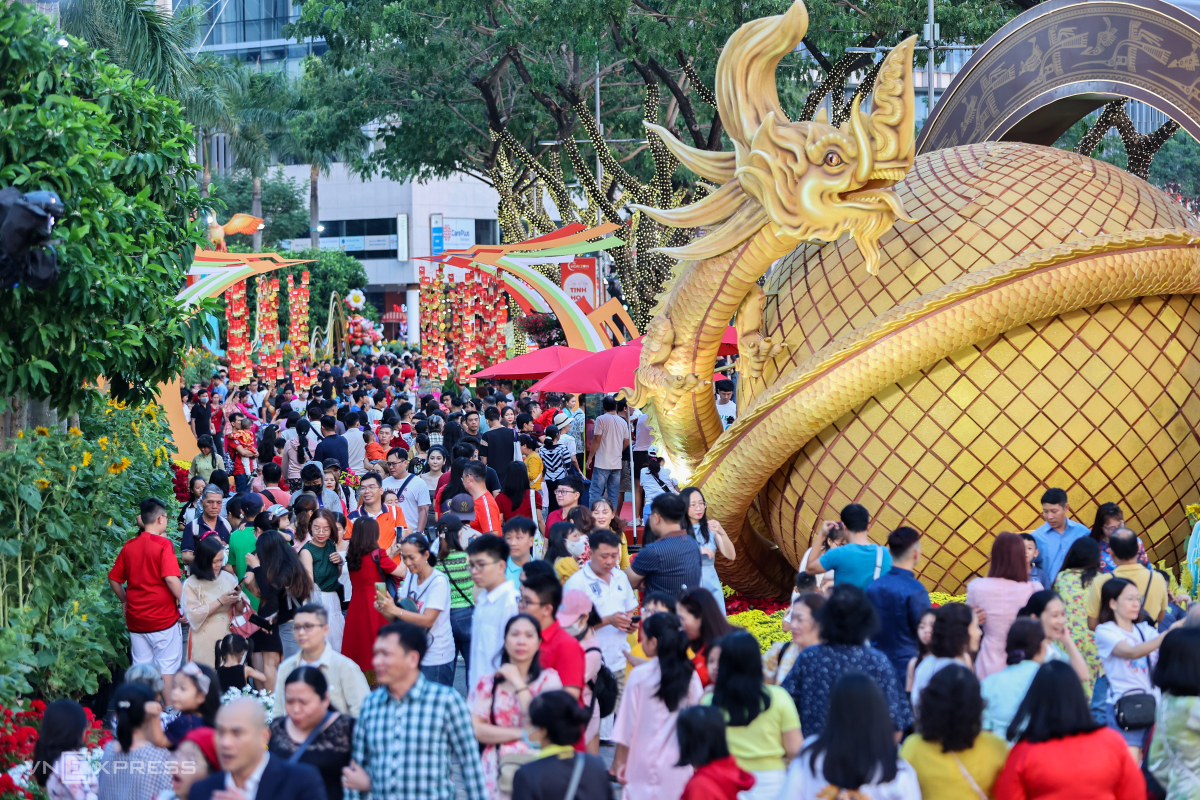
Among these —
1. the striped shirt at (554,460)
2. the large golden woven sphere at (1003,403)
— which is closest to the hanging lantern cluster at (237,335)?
the striped shirt at (554,460)

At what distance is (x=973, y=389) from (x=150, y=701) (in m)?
5.39

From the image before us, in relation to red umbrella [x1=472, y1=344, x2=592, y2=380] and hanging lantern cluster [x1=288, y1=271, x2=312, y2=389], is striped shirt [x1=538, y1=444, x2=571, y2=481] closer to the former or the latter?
red umbrella [x1=472, y1=344, x2=592, y2=380]

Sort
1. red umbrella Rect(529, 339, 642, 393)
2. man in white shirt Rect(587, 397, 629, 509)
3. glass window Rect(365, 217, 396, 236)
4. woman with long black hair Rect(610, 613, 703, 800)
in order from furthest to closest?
glass window Rect(365, 217, 396, 236), man in white shirt Rect(587, 397, 629, 509), red umbrella Rect(529, 339, 642, 393), woman with long black hair Rect(610, 613, 703, 800)

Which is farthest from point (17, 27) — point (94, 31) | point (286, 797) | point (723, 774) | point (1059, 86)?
point (94, 31)

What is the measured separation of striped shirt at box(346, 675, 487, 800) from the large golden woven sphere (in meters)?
4.53

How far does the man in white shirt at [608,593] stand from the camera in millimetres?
6809

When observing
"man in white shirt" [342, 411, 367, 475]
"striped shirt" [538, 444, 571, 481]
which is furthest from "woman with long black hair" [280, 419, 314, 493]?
"striped shirt" [538, 444, 571, 481]

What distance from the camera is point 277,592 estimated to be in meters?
7.32

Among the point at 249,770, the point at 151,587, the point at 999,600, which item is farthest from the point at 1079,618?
the point at 151,587

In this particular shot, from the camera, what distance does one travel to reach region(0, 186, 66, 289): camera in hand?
691 centimetres

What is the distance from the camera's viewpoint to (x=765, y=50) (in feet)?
28.7

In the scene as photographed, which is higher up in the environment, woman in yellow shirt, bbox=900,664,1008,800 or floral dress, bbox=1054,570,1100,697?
floral dress, bbox=1054,570,1100,697

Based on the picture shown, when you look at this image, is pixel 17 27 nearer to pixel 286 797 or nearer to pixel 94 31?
pixel 286 797

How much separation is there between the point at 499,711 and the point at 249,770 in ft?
3.70
